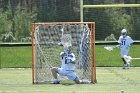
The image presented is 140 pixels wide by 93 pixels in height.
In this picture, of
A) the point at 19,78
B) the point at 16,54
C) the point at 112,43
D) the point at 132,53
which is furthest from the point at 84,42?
the point at 16,54

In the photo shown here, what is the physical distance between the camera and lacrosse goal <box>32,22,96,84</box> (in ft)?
56.9

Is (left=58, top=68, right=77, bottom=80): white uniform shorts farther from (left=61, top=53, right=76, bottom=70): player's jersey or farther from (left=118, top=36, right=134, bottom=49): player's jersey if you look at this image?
(left=118, top=36, right=134, bottom=49): player's jersey

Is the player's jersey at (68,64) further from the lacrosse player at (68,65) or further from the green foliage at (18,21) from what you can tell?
the green foliage at (18,21)

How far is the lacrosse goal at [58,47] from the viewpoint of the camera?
1733 centimetres

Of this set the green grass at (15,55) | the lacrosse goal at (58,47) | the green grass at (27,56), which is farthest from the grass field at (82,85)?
the green grass at (15,55)

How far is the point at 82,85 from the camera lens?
54.1ft

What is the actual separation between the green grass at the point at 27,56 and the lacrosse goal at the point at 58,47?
7328mm

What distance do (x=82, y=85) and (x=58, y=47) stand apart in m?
1.75

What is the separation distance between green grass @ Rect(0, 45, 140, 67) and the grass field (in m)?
5.05

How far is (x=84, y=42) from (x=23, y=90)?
309 cm

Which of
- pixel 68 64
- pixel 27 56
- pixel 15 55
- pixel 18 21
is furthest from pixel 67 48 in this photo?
pixel 18 21

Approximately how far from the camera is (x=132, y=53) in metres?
28.4

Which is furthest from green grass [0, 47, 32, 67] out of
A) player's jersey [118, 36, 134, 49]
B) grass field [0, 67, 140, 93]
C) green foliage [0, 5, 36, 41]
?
grass field [0, 67, 140, 93]

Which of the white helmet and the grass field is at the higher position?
the white helmet
